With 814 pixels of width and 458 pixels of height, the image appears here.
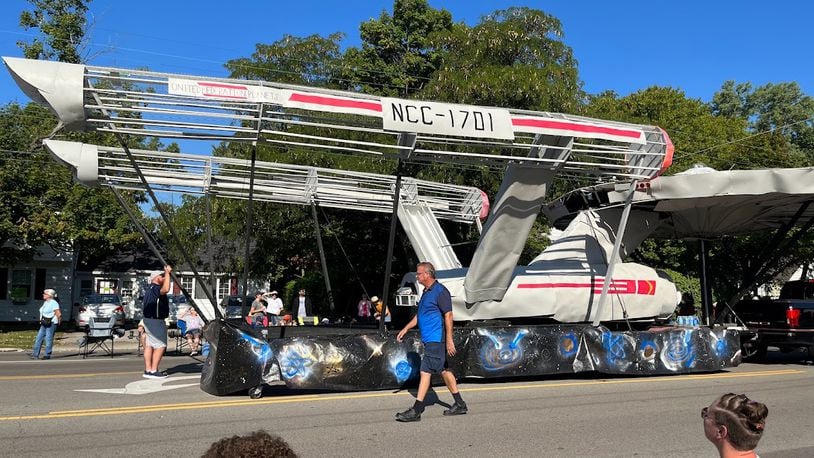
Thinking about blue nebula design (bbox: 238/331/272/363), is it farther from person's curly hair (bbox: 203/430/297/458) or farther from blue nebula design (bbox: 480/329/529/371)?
person's curly hair (bbox: 203/430/297/458)

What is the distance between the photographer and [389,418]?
8.20 m

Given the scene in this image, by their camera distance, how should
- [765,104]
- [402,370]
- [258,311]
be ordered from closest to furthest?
[402,370]
[258,311]
[765,104]

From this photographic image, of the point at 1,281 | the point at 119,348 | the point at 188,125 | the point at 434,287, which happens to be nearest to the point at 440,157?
the point at 434,287

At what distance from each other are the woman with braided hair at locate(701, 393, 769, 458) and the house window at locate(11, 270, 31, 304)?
37.4 metres

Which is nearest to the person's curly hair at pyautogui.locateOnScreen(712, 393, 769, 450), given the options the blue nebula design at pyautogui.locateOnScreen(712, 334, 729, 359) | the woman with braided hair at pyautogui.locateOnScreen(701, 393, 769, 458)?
the woman with braided hair at pyautogui.locateOnScreen(701, 393, 769, 458)

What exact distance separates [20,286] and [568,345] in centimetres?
3188

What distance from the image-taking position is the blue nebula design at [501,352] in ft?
35.6

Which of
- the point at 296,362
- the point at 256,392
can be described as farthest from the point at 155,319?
the point at 296,362

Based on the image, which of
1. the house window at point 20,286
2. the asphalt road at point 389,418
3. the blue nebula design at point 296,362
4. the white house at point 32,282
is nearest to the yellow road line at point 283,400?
the asphalt road at point 389,418

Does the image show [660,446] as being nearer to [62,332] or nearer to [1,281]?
[62,332]

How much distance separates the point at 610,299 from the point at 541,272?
1311 mm

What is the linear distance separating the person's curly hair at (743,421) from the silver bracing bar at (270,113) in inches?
260

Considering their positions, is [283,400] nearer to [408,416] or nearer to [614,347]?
[408,416]

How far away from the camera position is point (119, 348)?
20.7 m
